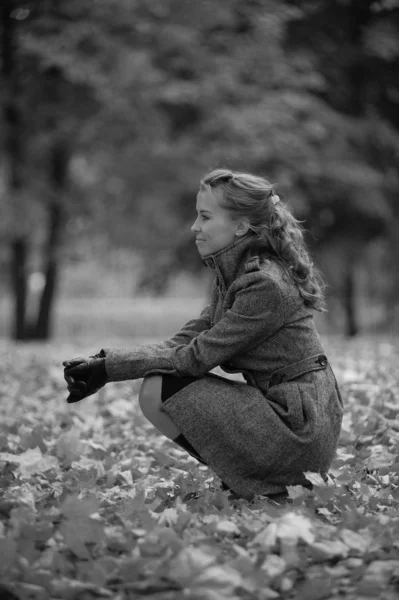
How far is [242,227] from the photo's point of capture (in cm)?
308

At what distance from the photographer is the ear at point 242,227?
121 inches

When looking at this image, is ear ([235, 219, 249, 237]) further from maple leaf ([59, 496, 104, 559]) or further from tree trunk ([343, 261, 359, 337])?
tree trunk ([343, 261, 359, 337])

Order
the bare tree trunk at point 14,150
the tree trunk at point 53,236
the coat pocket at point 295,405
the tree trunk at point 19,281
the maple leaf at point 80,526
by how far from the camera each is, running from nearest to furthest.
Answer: the maple leaf at point 80,526 → the coat pocket at point 295,405 → the bare tree trunk at point 14,150 → the tree trunk at point 53,236 → the tree trunk at point 19,281

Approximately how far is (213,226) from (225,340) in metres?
0.47

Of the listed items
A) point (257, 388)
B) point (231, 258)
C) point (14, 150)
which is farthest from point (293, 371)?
point (14, 150)

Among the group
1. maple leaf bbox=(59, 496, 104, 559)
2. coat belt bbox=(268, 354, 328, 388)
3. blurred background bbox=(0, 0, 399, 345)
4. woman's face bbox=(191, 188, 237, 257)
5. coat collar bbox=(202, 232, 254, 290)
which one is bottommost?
blurred background bbox=(0, 0, 399, 345)

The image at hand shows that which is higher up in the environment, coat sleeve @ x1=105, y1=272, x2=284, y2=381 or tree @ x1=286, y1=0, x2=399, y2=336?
coat sleeve @ x1=105, y1=272, x2=284, y2=381

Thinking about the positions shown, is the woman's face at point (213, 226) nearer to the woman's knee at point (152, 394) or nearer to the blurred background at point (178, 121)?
the woman's knee at point (152, 394)

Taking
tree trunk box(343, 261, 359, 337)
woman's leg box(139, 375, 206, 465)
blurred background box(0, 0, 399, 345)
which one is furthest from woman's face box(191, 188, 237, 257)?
tree trunk box(343, 261, 359, 337)

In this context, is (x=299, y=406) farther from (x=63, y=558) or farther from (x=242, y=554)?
(x=63, y=558)

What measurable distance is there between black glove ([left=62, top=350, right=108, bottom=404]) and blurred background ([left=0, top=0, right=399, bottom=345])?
7479 millimetres

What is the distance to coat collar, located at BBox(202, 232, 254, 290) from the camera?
3.07m

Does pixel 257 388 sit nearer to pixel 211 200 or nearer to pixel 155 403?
pixel 155 403

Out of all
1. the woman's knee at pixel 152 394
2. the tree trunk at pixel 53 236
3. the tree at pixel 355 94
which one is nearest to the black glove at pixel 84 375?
the woman's knee at pixel 152 394
